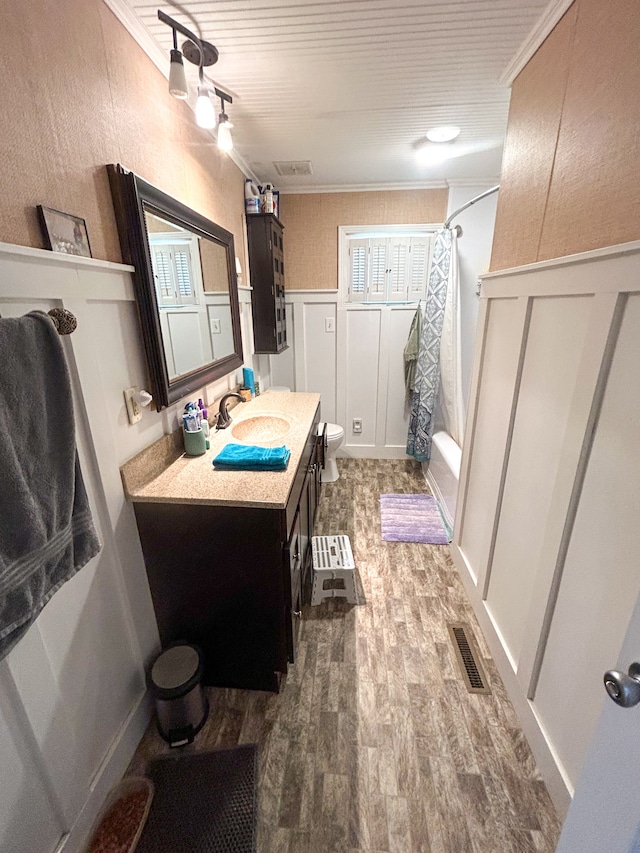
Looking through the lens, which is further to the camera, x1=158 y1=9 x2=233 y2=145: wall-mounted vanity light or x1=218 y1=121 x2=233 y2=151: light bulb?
x1=218 y1=121 x2=233 y2=151: light bulb

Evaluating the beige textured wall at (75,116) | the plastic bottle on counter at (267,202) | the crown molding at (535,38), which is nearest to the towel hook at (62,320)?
the beige textured wall at (75,116)

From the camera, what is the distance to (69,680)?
96 centimetres

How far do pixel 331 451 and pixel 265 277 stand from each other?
1444mm

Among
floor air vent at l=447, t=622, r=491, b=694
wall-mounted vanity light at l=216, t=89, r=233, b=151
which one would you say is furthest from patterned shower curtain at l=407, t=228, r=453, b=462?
wall-mounted vanity light at l=216, t=89, r=233, b=151

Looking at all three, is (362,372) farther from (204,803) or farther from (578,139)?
(204,803)

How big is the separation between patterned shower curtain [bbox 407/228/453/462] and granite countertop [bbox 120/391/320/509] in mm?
1702

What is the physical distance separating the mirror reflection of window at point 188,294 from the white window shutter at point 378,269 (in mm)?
1499

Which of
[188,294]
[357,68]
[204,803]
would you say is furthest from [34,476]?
[357,68]

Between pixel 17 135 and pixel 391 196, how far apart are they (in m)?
2.73

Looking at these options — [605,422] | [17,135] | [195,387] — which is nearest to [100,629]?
[195,387]

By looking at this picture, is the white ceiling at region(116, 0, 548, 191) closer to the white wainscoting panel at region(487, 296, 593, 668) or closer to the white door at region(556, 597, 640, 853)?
the white wainscoting panel at region(487, 296, 593, 668)

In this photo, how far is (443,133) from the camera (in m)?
2.01

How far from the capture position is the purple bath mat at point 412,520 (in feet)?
7.72

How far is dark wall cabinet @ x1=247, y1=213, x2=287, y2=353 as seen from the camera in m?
2.41
